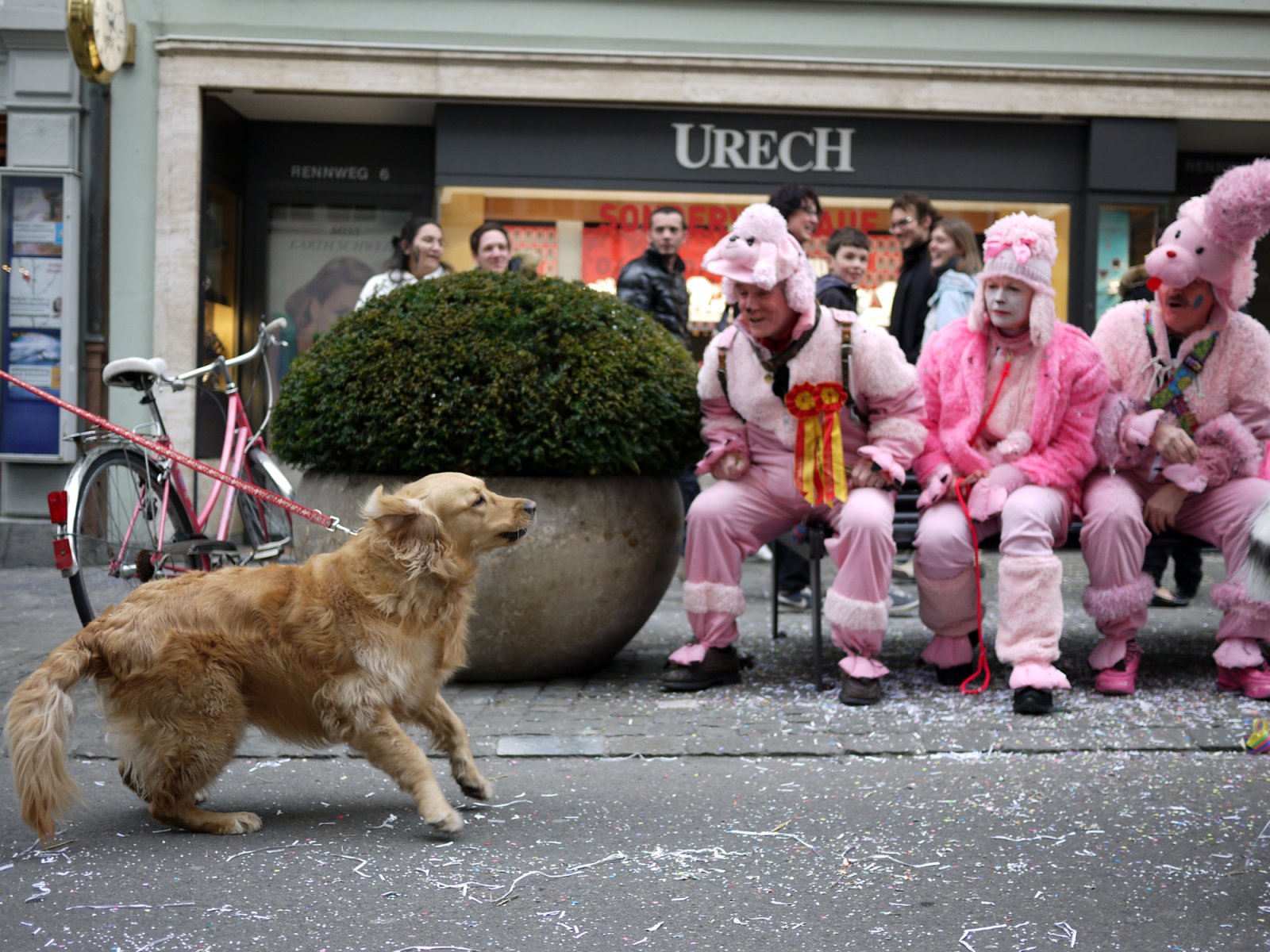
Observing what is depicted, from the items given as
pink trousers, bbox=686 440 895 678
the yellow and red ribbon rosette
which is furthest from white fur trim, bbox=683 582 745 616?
the yellow and red ribbon rosette

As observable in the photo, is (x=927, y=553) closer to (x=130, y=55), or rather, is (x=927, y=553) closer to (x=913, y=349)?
(x=913, y=349)

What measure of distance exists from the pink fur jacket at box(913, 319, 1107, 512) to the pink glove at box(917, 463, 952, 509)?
0.05 feet

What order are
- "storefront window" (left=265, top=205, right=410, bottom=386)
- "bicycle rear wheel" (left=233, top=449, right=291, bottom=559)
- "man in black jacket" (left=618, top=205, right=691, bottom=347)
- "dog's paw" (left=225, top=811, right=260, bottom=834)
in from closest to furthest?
"dog's paw" (left=225, top=811, right=260, bottom=834), "bicycle rear wheel" (left=233, top=449, right=291, bottom=559), "man in black jacket" (left=618, top=205, right=691, bottom=347), "storefront window" (left=265, top=205, right=410, bottom=386)

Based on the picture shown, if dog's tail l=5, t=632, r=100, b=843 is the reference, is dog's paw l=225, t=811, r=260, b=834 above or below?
below

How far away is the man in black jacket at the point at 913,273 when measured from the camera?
7824 millimetres

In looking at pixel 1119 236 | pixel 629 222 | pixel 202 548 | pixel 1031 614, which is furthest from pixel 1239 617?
pixel 629 222

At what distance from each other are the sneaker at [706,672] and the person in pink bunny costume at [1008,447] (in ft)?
2.66

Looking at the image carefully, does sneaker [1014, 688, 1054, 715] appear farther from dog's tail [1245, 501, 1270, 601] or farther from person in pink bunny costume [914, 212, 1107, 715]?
dog's tail [1245, 501, 1270, 601]

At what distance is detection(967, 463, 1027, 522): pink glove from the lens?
17.3 feet

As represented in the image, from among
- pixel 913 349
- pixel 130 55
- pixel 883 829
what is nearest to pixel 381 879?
pixel 883 829

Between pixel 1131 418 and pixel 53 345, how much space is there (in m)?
7.67

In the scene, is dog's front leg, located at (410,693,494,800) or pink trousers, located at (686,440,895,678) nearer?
dog's front leg, located at (410,693,494,800)

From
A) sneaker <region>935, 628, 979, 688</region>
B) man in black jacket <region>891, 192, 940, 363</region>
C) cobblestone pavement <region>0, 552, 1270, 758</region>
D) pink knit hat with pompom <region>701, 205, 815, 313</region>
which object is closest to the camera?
cobblestone pavement <region>0, 552, 1270, 758</region>

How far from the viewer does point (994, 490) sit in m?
5.30
